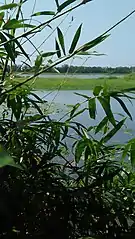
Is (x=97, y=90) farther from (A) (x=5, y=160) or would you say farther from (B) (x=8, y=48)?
(A) (x=5, y=160)

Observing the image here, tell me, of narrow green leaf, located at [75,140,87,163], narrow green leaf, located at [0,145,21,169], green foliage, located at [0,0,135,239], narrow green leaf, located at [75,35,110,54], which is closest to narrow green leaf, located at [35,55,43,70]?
green foliage, located at [0,0,135,239]

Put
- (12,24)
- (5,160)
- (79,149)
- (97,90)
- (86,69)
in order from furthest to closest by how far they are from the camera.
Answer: (86,69) < (79,149) < (97,90) < (12,24) < (5,160)

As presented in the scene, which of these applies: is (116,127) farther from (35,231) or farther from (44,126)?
(35,231)

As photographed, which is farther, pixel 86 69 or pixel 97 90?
pixel 86 69

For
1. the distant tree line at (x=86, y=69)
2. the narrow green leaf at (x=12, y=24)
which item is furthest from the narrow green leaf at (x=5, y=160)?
the distant tree line at (x=86, y=69)

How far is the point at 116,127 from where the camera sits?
1024 millimetres

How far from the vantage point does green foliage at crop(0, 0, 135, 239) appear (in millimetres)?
938

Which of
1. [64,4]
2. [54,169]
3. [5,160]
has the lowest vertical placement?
[54,169]

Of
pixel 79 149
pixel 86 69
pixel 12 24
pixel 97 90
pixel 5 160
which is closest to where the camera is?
pixel 5 160

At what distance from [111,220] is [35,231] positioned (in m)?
0.20

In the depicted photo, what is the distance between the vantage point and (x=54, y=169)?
1.06 m

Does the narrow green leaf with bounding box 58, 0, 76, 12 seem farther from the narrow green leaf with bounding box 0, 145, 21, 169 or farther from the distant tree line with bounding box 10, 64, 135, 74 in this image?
the narrow green leaf with bounding box 0, 145, 21, 169

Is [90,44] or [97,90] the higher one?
[90,44]

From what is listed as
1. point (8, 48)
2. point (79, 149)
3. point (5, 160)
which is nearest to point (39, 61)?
point (8, 48)
